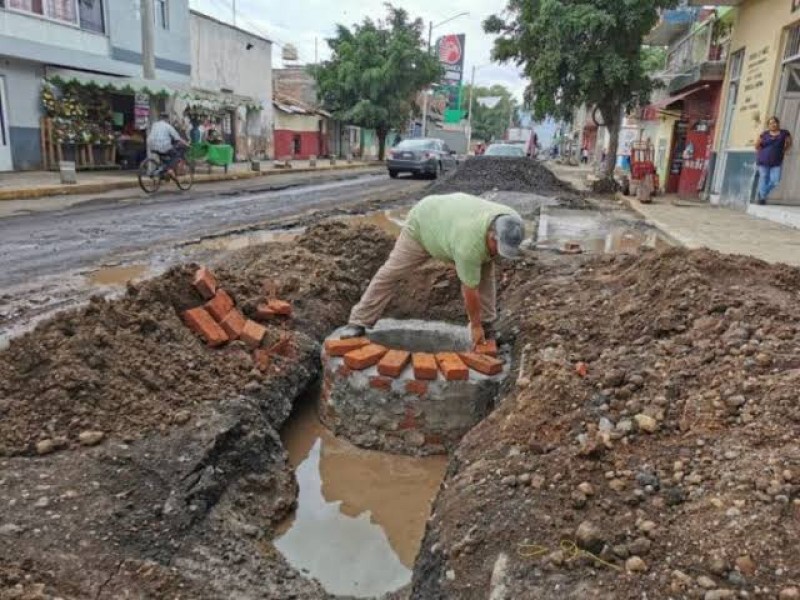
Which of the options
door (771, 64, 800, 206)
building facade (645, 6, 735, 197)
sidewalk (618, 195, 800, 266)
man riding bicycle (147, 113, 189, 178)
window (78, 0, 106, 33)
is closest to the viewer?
sidewalk (618, 195, 800, 266)

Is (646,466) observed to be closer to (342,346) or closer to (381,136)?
(342,346)

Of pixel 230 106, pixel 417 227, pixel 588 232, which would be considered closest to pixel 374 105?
pixel 230 106

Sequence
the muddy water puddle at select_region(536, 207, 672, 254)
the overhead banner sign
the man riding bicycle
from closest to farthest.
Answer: the muddy water puddle at select_region(536, 207, 672, 254) → the man riding bicycle → the overhead banner sign

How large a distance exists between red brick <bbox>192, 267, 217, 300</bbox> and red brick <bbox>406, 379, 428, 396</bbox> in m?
1.51

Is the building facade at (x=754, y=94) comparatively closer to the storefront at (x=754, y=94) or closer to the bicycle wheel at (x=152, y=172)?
the storefront at (x=754, y=94)

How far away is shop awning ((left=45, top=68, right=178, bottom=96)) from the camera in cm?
1619

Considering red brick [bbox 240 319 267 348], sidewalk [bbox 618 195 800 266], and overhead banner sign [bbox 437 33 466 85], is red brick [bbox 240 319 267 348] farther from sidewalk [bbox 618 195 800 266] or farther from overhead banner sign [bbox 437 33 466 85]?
overhead banner sign [bbox 437 33 466 85]

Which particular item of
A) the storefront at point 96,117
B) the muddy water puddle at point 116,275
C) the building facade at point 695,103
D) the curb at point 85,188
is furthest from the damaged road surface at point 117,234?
the building facade at point 695,103

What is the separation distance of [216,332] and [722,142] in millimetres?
13588

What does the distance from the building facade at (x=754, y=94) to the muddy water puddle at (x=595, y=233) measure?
2.96 meters

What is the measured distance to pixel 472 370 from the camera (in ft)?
13.5

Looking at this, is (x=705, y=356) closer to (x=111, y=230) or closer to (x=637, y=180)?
(x=111, y=230)

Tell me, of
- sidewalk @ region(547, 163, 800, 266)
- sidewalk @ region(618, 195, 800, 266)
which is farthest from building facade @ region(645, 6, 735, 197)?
sidewalk @ region(618, 195, 800, 266)

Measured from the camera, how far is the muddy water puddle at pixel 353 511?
297 centimetres
